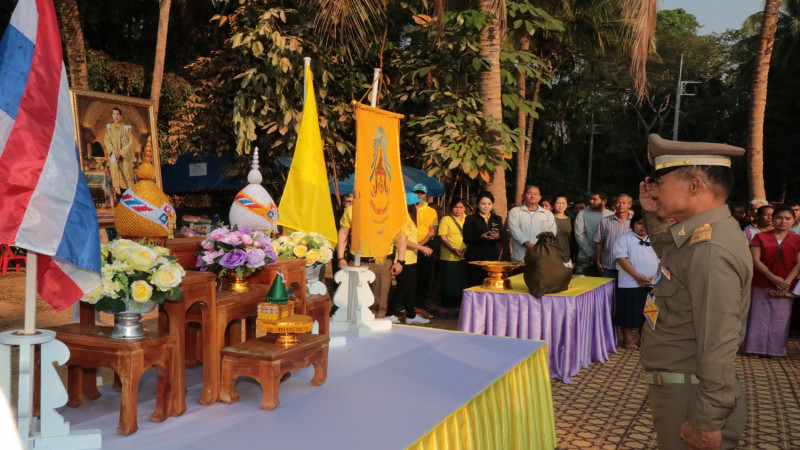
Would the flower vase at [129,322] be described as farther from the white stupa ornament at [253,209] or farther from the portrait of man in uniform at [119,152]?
the portrait of man in uniform at [119,152]

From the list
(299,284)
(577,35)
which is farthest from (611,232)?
(577,35)

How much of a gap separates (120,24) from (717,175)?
16.1 m

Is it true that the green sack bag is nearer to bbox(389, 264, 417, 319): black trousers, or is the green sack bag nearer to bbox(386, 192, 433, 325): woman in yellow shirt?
bbox(386, 192, 433, 325): woman in yellow shirt

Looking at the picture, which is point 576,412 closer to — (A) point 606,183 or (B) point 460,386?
(B) point 460,386

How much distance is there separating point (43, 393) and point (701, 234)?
215 cm

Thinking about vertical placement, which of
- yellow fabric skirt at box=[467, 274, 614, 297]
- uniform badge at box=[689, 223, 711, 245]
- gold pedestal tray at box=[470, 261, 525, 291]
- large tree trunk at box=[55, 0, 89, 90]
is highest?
large tree trunk at box=[55, 0, 89, 90]

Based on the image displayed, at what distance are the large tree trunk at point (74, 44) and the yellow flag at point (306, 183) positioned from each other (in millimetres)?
7461

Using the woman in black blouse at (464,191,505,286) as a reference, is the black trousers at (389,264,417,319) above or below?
below

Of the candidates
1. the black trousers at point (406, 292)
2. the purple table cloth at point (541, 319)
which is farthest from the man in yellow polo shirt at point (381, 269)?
the purple table cloth at point (541, 319)

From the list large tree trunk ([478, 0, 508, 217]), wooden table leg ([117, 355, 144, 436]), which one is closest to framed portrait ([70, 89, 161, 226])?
wooden table leg ([117, 355, 144, 436])

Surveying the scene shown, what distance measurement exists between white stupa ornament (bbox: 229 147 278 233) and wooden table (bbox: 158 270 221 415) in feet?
1.76

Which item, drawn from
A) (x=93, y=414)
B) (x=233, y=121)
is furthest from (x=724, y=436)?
(x=233, y=121)

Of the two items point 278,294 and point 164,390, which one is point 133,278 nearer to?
point 164,390

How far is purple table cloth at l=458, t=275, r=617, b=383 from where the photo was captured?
554 cm
